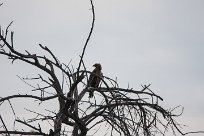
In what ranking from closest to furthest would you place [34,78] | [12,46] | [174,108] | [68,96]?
1. [68,96]
2. [12,46]
3. [174,108]
4. [34,78]

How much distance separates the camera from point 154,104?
4258mm

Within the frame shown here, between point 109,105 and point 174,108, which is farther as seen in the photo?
point 174,108

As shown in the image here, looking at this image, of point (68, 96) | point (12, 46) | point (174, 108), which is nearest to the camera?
point (68, 96)

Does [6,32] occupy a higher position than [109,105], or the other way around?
[6,32]

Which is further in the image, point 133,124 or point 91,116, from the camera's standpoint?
point 91,116

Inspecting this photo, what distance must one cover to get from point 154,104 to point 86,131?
3.12 ft

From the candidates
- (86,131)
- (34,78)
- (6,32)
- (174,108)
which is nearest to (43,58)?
(34,78)

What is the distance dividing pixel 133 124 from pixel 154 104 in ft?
1.19

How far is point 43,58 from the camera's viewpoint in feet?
15.6

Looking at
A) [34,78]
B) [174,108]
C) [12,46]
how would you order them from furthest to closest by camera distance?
1. [34,78]
2. [174,108]
3. [12,46]

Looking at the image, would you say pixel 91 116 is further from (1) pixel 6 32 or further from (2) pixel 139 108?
(1) pixel 6 32

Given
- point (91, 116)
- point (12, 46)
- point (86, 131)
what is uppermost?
point (12, 46)

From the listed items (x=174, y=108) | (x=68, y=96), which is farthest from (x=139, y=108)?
(x=68, y=96)

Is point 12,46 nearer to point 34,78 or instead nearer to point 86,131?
point 34,78
